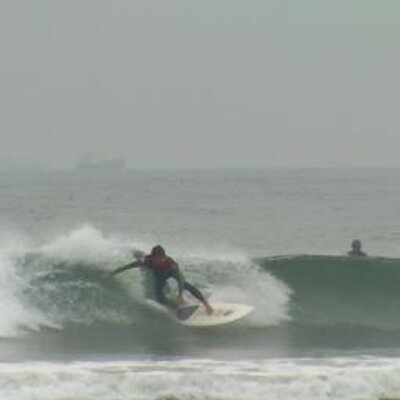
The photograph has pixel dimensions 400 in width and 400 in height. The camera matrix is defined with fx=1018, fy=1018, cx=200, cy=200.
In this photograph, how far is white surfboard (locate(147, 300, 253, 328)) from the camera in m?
17.5

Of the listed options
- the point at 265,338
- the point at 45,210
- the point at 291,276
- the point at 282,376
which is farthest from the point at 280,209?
the point at 282,376

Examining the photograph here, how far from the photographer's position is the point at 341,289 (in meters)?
21.6

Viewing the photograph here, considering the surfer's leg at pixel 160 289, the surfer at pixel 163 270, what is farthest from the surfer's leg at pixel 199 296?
the surfer's leg at pixel 160 289

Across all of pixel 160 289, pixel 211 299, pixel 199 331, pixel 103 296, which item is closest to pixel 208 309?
pixel 199 331

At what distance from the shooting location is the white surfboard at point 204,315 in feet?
57.6

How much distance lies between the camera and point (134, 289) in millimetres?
19703

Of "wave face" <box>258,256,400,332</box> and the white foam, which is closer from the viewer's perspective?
the white foam

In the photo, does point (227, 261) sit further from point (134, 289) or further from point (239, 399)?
point (239, 399)

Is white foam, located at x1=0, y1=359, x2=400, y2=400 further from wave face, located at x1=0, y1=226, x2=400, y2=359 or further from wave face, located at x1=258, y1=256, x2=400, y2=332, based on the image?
wave face, located at x1=258, y1=256, x2=400, y2=332

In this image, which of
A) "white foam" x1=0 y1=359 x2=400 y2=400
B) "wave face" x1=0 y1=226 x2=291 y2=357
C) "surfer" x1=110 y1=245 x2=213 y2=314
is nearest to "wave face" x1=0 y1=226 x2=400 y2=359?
"wave face" x1=0 y1=226 x2=291 y2=357

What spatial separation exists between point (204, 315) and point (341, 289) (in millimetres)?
4945

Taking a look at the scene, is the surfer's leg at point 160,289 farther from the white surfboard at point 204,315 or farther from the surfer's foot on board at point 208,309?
the surfer's foot on board at point 208,309

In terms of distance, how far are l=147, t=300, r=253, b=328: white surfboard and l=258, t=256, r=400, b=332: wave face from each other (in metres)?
1.71

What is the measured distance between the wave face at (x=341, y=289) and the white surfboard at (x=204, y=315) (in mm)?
1710
